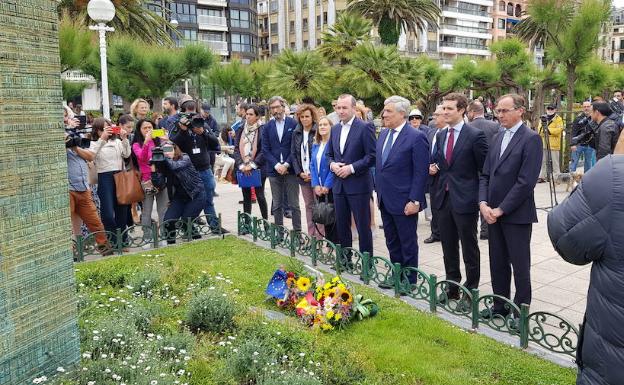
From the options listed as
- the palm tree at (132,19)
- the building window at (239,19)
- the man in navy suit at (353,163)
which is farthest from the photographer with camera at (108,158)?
the building window at (239,19)

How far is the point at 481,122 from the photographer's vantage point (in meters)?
7.08

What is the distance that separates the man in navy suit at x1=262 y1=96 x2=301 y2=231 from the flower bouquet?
286 cm

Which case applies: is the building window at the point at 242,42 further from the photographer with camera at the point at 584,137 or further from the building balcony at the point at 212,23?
the photographer with camera at the point at 584,137

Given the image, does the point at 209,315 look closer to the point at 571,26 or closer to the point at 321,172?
the point at 321,172

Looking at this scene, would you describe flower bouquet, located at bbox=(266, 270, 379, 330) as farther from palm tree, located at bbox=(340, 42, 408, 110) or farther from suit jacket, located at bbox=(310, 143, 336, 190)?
palm tree, located at bbox=(340, 42, 408, 110)

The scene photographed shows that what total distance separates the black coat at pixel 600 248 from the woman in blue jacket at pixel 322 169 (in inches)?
171

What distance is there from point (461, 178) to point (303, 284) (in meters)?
1.86

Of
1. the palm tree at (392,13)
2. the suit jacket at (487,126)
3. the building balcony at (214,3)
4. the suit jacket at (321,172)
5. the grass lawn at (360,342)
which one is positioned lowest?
the grass lawn at (360,342)

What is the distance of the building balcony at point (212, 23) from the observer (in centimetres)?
6091

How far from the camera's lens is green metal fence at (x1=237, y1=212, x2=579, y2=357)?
4.37 metres

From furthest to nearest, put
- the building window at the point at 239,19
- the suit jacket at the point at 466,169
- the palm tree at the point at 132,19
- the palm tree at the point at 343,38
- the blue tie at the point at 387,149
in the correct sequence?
the building window at the point at 239,19
the palm tree at the point at 343,38
the palm tree at the point at 132,19
the blue tie at the point at 387,149
the suit jacket at the point at 466,169

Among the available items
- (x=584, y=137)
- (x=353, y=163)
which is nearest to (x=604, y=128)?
(x=584, y=137)

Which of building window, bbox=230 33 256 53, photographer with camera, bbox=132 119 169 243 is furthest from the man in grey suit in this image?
building window, bbox=230 33 256 53

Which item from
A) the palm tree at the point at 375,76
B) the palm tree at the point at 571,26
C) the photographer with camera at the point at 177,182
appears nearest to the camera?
the photographer with camera at the point at 177,182
